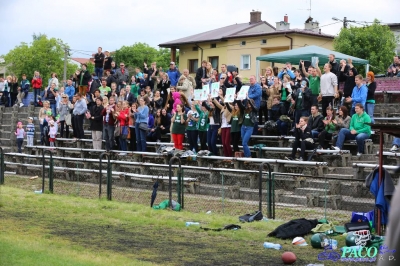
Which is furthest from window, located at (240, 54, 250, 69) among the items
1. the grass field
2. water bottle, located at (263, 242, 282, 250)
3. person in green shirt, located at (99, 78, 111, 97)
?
water bottle, located at (263, 242, 282, 250)

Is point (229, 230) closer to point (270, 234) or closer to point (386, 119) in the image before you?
point (270, 234)

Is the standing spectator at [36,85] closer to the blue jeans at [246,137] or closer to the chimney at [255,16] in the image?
the blue jeans at [246,137]

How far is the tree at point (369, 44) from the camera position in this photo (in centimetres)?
5206

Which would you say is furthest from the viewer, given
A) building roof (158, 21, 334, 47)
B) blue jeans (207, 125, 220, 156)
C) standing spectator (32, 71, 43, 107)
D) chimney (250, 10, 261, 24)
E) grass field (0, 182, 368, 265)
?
chimney (250, 10, 261, 24)

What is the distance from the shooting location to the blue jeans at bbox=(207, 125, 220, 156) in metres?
21.7

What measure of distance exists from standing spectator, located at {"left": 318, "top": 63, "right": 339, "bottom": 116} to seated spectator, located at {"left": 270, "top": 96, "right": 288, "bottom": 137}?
158 cm

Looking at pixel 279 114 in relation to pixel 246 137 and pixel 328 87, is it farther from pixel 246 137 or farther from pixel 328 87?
pixel 246 137

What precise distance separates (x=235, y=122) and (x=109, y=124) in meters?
6.52

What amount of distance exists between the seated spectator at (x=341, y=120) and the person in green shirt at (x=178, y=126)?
529 centimetres

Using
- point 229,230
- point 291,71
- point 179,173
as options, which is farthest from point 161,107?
point 229,230

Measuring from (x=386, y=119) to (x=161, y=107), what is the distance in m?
8.80

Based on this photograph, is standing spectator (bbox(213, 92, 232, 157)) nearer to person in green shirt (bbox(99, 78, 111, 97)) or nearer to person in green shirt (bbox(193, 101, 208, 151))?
person in green shirt (bbox(193, 101, 208, 151))

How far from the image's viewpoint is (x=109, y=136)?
83.8 feet

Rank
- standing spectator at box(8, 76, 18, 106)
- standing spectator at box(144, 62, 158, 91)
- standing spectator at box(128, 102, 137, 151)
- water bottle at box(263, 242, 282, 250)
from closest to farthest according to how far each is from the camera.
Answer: water bottle at box(263, 242, 282, 250)
standing spectator at box(128, 102, 137, 151)
standing spectator at box(144, 62, 158, 91)
standing spectator at box(8, 76, 18, 106)
